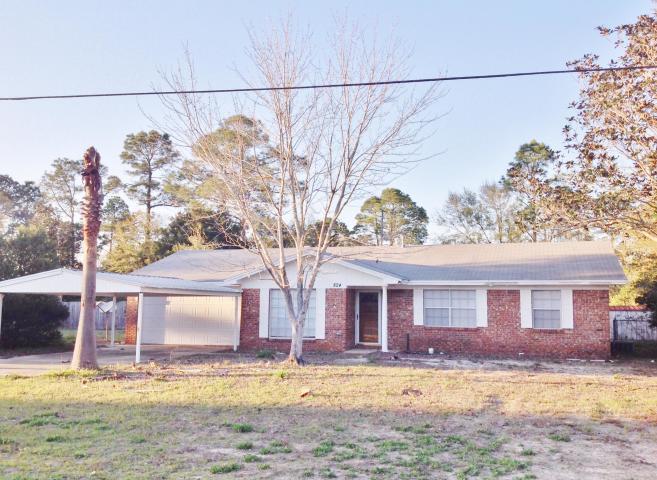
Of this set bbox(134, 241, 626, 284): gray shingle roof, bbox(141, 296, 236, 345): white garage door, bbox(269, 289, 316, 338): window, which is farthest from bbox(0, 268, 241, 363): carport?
bbox(269, 289, 316, 338): window

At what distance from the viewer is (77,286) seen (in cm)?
1509

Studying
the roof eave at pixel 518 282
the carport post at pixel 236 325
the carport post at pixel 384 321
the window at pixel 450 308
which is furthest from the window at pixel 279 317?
the window at pixel 450 308

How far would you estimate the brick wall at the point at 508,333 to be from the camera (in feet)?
56.8

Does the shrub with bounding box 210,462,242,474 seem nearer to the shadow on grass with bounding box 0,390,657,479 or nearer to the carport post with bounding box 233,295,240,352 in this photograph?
the shadow on grass with bounding box 0,390,657,479

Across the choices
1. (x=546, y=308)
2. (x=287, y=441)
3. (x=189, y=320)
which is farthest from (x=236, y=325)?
(x=287, y=441)

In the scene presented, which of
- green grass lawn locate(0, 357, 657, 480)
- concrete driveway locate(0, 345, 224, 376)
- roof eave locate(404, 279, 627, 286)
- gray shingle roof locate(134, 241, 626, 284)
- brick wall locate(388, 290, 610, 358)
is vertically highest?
gray shingle roof locate(134, 241, 626, 284)

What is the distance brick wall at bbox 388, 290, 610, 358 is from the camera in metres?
17.3

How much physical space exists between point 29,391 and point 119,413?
318cm

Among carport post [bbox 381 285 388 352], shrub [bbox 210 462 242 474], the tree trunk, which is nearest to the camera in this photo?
shrub [bbox 210 462 242 474]

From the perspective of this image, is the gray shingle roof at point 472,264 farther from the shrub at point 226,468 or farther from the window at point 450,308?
the shrub at point 226,468

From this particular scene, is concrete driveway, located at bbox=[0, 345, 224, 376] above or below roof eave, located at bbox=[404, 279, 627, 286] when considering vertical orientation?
below

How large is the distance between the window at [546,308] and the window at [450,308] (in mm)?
1842

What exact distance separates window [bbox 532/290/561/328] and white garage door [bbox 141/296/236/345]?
1054cm

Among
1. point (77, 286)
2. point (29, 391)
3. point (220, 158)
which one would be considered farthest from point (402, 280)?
point (29, 391)
